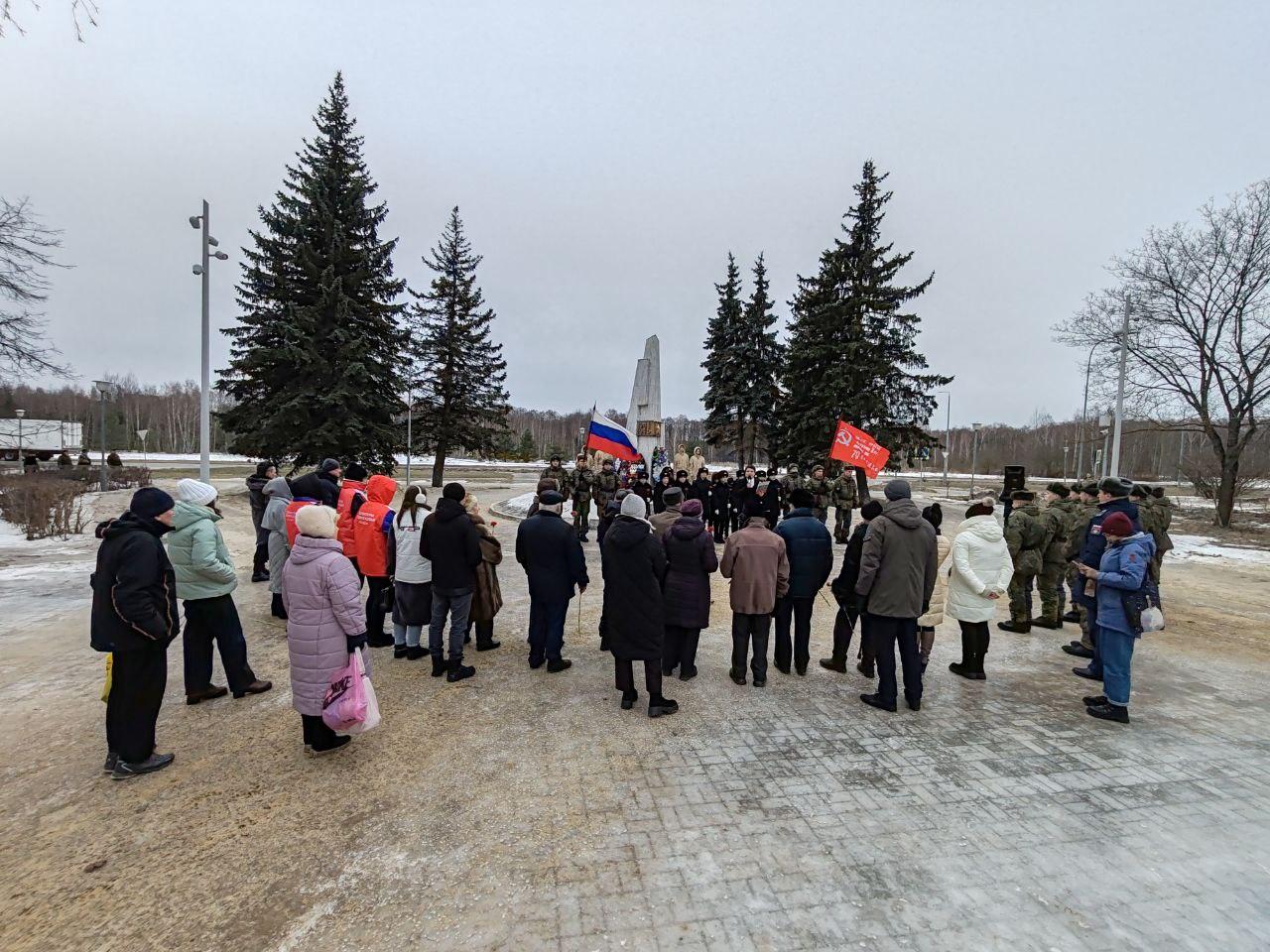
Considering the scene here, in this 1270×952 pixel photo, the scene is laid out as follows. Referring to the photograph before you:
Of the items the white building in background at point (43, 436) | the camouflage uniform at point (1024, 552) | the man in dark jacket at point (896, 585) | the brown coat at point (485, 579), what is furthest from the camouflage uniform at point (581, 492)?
the white building in background at point (43, 436)

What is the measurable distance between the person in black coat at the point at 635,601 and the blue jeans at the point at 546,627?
3.23 ft

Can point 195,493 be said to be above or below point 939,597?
above

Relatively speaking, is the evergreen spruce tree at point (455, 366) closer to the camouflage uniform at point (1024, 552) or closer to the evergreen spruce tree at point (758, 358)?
the evergreen spruce tree at point (758, 358)

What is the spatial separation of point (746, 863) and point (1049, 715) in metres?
3.59

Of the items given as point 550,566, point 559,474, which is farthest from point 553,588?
point 559,474

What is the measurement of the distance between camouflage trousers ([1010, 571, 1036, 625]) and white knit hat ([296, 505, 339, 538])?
308 inches

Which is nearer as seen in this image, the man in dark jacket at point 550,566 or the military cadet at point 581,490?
the man in dark jacket at point 550,566

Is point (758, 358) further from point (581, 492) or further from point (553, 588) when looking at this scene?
point (553, 588)

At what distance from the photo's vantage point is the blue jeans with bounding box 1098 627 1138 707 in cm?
481

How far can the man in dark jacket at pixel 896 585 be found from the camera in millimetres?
4855

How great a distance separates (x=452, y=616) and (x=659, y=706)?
2107 mm

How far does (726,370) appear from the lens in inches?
1272

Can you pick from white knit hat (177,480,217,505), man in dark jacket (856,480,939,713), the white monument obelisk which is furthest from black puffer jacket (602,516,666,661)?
the white monument obelisk

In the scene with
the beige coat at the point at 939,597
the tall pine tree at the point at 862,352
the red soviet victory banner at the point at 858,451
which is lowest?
the beige coat at the point at 939,597
